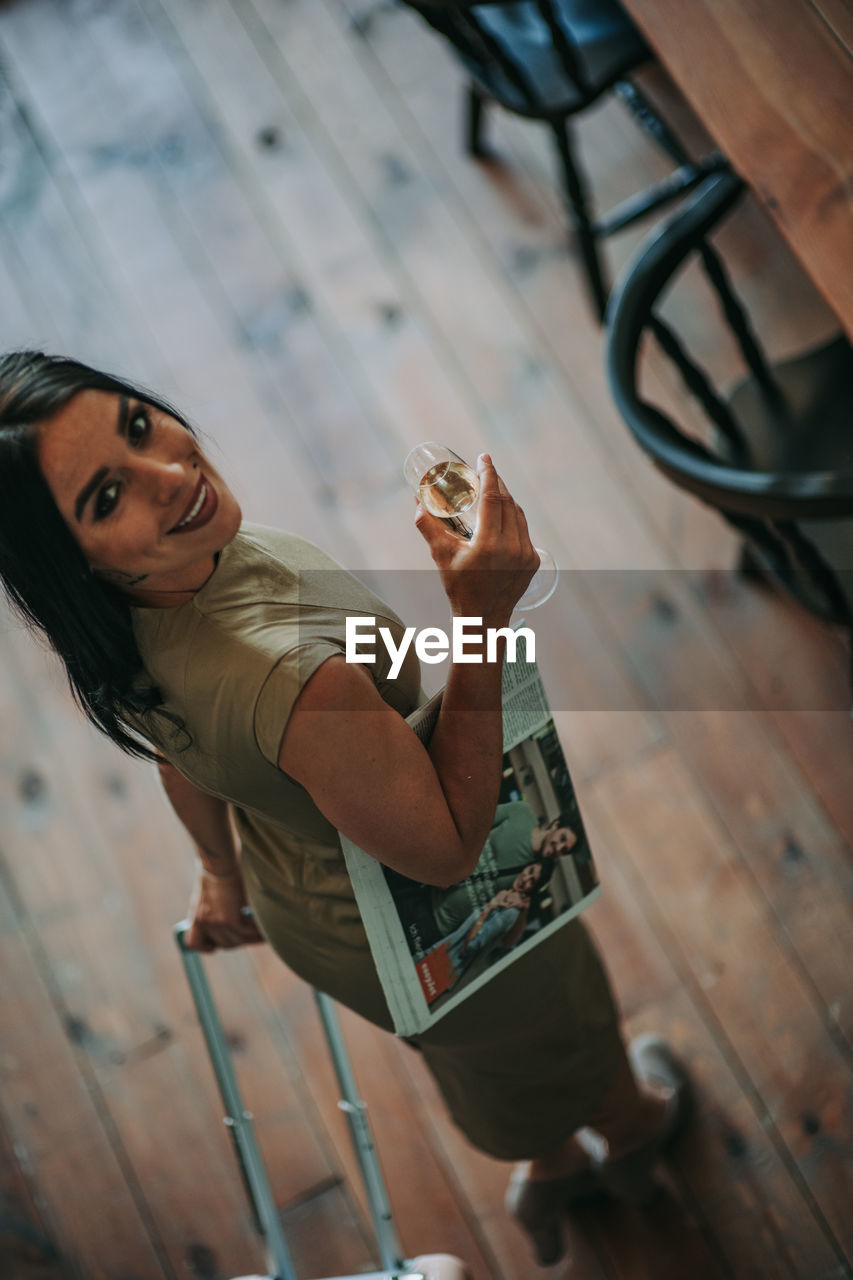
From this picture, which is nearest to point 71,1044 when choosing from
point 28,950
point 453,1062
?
point 28,950

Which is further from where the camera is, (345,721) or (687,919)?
(687,919)

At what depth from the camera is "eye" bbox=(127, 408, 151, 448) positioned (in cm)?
88

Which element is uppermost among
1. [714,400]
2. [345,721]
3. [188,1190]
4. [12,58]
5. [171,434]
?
[12,58]

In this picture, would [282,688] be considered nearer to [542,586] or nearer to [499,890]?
[499,890]

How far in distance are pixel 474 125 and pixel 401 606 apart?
1.09 metres

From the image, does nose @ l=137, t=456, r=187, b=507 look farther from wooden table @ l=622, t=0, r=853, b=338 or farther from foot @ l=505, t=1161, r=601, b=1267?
foot @ l=505, t=1161, r=601, b=1267

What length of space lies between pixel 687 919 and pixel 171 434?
1.27m

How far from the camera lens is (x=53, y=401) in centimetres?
83

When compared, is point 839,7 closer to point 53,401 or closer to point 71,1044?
point 53,401

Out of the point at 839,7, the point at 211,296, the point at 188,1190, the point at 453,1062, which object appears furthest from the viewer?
the point at 211,296

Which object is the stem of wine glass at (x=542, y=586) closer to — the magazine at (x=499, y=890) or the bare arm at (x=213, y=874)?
the magazine at (x=499, y=890)

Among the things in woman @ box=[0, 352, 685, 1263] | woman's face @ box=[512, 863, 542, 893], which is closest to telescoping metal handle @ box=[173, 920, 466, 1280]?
woman @ box=[0, 352, 685, 1263]

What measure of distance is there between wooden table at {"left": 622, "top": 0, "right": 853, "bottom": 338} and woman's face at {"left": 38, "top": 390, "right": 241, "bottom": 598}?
0.91 meters

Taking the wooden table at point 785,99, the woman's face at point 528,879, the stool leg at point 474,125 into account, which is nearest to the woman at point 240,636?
the woman's face at point 528,879
